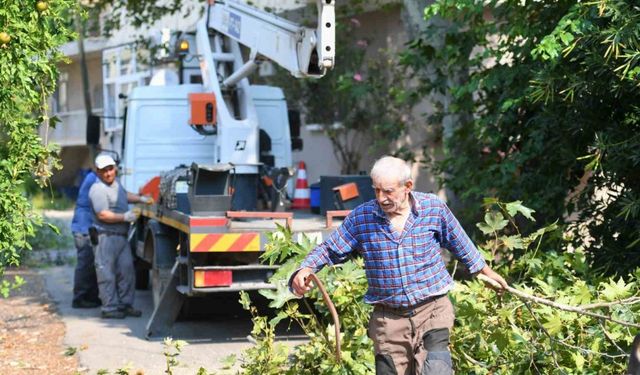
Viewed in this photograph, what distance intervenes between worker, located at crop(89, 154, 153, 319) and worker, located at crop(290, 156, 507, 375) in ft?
22.2

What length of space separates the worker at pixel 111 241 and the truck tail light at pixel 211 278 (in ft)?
7.42

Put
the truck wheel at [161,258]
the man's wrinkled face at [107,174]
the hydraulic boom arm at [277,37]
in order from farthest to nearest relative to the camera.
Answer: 1. the man's wrinkled face at [107,174]
2. the truck wheel at [161,258]
3. the hydraulic boom arm at [277,37]

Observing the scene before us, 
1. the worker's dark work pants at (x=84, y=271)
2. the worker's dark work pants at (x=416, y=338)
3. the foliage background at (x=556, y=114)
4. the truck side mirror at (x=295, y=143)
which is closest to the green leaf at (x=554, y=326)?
the worker's dark work pants at (x=416, y=338)

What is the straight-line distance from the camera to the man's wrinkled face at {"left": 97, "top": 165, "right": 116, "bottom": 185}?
12.9 meters

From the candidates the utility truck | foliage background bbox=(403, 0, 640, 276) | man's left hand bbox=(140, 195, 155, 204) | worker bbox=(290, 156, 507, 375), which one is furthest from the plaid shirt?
man's left hand bbox=(140, 195, 155, 204)

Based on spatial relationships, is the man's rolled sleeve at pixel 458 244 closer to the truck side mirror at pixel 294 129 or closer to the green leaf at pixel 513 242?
the green leaf at pixel 513 242

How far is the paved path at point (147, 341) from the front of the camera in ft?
33.1

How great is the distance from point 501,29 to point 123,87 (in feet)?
59.7

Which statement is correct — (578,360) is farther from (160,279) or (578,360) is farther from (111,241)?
(111,241)

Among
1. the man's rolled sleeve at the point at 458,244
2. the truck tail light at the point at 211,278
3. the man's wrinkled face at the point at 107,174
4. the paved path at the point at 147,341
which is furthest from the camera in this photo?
the man's wrinkled face at the point at 107,174

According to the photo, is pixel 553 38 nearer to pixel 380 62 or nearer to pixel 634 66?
pixel 634 66

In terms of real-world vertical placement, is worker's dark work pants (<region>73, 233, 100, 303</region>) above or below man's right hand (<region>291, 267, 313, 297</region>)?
below

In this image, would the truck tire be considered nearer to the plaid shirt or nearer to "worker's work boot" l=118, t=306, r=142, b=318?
"worker's work boot" l=118, t=306, r=142, b=318

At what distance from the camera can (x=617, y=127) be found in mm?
9508
